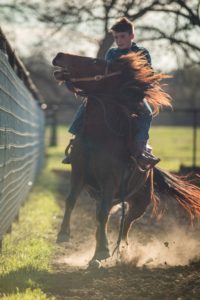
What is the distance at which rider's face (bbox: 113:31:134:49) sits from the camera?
6.47m

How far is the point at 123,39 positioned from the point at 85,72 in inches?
27.3

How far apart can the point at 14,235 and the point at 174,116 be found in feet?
204

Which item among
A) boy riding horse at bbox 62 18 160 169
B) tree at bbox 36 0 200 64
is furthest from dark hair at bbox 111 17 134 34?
→ tree at bbox 36 0 200 64

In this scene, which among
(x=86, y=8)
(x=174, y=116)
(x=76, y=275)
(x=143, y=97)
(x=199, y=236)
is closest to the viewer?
(x=76, y=275)

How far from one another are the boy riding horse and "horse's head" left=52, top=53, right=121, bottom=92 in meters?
0.21

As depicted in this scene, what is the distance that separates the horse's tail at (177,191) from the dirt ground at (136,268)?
1.54 feet

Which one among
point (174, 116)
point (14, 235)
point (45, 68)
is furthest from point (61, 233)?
point (174, 116)

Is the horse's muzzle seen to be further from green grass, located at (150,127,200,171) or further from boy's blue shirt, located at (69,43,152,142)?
green grass, located at (150,127,200,171)

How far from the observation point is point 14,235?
8.49 meters

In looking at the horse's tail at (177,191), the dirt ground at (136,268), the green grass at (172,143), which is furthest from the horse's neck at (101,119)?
the green grass at (172,143)

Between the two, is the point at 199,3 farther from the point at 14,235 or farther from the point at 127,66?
the point at 127,66

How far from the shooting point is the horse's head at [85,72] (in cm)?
595

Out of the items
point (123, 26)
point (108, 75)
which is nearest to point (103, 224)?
point (108, 75)

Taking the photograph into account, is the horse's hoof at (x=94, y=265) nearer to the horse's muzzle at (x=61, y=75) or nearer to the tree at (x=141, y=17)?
the horse's muzzle at (x=61, y=75)
